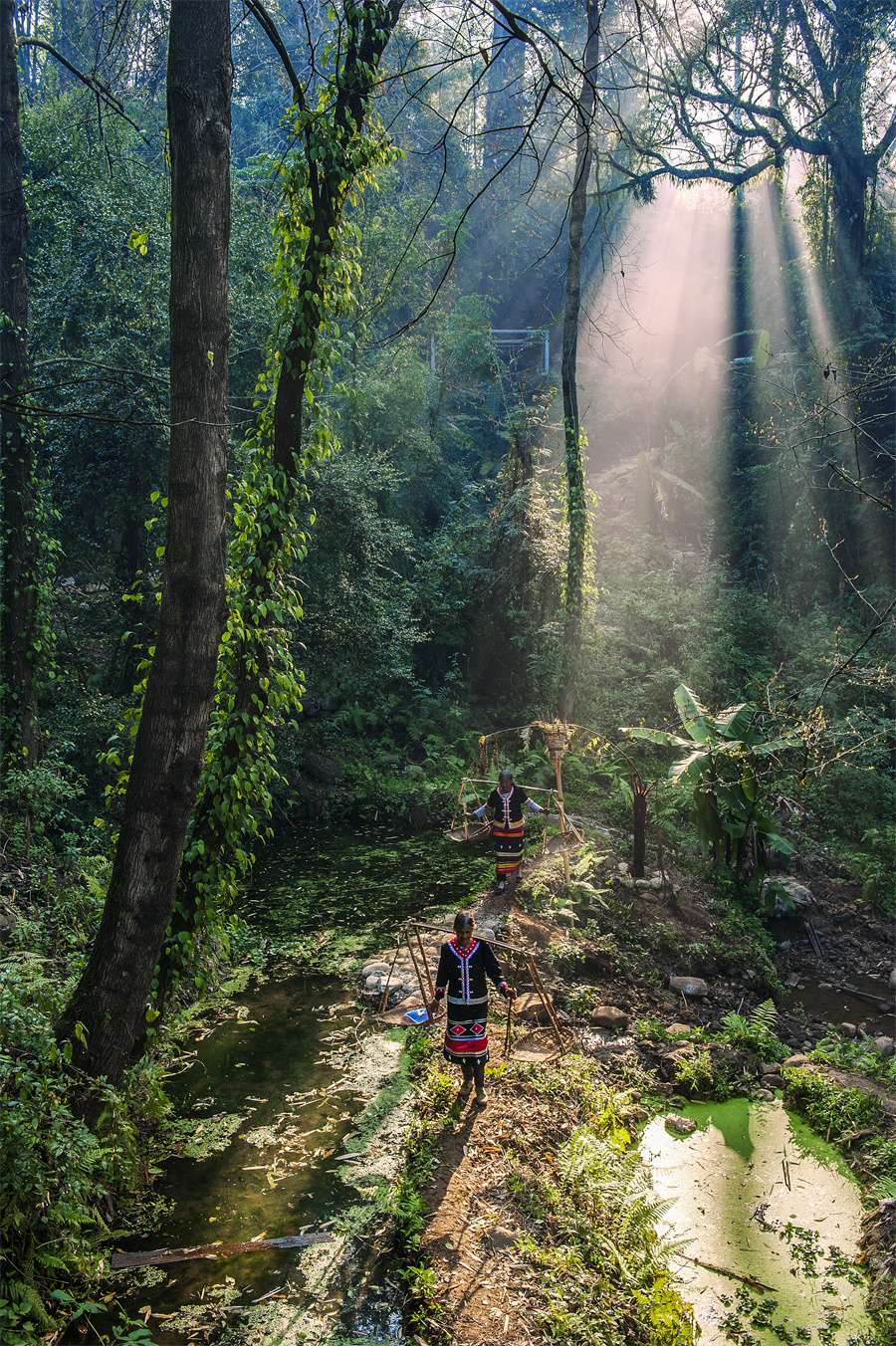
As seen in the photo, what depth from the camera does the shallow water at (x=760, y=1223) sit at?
4977 mm

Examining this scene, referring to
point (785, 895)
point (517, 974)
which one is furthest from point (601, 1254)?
point (785, 895)

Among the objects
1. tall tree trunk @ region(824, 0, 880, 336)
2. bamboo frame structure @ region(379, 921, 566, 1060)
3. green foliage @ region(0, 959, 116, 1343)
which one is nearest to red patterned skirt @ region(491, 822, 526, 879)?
bamboo frame structure @ region(379, 921, 566, 1060)

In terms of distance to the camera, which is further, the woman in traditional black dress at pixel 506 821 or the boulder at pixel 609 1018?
the woman in traditional black dress at pixel 506 821

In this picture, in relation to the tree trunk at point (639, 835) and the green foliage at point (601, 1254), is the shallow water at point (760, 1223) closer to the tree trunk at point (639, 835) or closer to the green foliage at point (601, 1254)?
the green foliage at point (601, 1254)

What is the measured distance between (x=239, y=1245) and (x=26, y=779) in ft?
21.0

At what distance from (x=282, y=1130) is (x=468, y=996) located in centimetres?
176

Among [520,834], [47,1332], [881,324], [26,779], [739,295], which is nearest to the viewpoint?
[47,1332]

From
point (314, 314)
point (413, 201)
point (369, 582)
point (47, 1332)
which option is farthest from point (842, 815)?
point (413, 201)

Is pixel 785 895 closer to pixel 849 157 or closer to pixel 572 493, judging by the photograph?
pixel 572 493

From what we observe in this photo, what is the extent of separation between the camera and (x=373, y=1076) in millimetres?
7273

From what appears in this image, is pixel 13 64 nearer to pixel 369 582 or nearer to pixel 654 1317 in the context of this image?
pixel 369 582

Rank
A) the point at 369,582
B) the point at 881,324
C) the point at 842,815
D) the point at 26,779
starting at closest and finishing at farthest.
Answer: the point at 26,779 → the point at 842,815 → the point at 369,582 → the point at 881,324

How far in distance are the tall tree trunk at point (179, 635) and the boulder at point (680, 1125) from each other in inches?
171

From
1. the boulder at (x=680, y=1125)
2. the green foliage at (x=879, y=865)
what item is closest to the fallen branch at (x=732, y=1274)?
the boulder at (x=680, y=1125)
